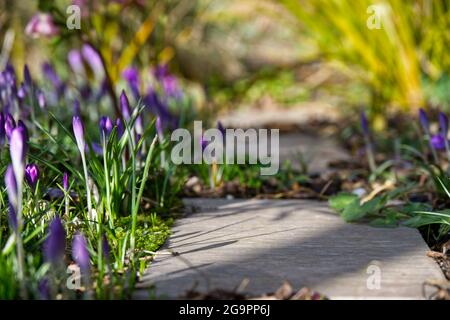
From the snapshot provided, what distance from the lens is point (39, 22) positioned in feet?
10.4

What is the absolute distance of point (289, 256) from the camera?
185 cm

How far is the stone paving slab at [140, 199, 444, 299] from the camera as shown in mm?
1616

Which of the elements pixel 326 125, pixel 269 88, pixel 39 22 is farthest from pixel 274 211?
pixel 269 88

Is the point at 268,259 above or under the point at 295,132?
under

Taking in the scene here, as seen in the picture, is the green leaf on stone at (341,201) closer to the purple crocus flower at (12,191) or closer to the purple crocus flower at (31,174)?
the purple crocus flower at (31,174)

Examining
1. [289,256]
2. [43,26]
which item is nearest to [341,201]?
[289,256]

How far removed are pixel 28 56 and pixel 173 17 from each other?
1448 mm

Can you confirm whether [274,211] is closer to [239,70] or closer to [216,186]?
[216,186]
